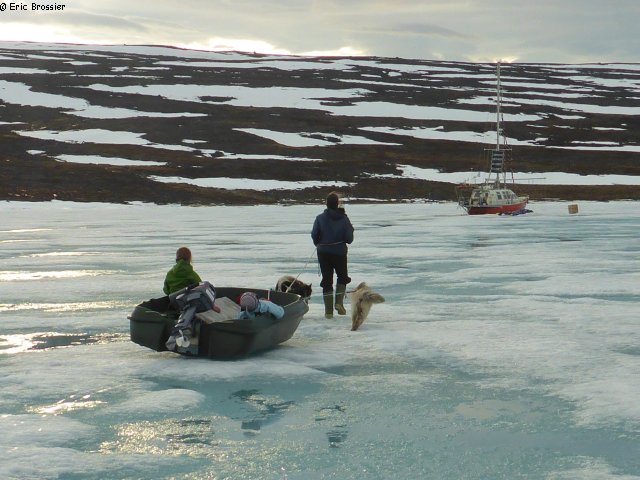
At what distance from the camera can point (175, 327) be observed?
31.6 feet

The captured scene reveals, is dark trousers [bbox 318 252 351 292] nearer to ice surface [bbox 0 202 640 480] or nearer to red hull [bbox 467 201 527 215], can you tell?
ice surface [bbox 0 202 640 480]

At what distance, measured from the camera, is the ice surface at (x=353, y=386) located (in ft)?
21.2

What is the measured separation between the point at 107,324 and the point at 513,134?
Result: 85.3m

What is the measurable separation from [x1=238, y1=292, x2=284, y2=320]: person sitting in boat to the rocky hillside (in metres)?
50.4

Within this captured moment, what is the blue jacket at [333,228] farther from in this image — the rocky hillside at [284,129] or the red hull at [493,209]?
the rocky hillside at [284,129]

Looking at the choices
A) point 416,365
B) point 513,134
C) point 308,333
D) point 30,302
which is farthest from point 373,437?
point 513,134

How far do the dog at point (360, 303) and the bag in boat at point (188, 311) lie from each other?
8.10ft

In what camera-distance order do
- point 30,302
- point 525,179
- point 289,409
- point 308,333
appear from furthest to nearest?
point 525,179
point 30,302
point 308,333
point 289,409

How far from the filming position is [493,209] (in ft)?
164

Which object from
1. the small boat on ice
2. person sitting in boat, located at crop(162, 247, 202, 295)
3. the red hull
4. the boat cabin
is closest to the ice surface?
the small boat on ice

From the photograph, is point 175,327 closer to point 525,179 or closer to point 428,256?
point 428,256

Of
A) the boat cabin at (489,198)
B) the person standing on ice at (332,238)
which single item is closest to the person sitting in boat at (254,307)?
the person standing on ice at (332,238)

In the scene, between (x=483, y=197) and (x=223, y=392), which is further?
(x=483, y=197)

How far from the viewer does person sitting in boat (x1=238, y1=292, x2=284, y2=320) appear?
9969 millimetres
